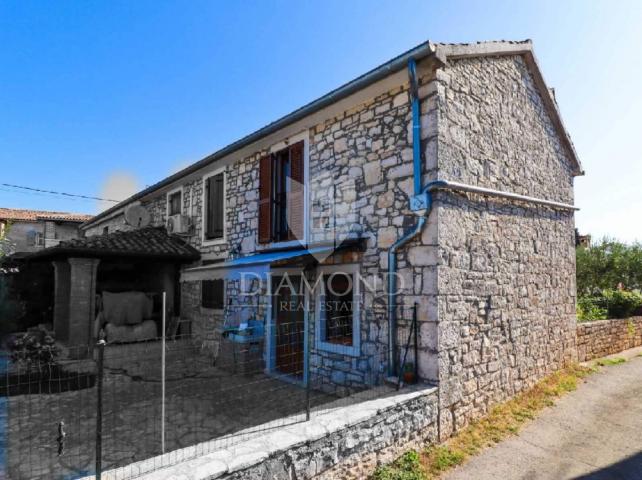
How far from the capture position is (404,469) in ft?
17.5

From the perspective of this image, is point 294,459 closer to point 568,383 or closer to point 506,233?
point 506,233

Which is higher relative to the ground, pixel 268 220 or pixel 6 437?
pixel 268 220

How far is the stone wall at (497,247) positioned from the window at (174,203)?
36.1 feet

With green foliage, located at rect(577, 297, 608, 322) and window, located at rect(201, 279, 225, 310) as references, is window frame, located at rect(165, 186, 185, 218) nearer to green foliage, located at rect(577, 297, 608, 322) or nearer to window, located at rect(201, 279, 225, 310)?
window, located at rect(201, 279, 225, 310)

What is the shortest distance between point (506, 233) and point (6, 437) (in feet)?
32.4

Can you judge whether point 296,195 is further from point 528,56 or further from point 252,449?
point 528,56

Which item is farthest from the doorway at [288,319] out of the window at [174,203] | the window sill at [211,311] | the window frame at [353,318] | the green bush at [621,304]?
the green bush at [621,304]

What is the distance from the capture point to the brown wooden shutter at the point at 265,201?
33.1 ft

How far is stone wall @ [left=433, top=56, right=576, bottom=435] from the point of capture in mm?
6762

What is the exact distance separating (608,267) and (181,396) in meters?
23.6

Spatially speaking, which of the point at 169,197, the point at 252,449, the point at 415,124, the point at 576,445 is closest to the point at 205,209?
the point at 169,197

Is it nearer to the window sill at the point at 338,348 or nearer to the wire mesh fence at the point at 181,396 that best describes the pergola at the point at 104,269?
the wire mesh fence at the point at 181,396

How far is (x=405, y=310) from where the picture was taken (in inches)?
272

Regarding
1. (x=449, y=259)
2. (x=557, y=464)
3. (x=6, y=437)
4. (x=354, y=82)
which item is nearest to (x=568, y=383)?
(x=557, y=464)
